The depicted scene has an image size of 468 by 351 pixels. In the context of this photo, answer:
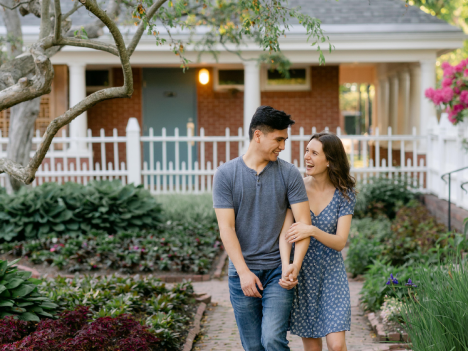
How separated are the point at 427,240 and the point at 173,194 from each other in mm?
5170

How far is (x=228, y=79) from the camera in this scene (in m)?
14.2

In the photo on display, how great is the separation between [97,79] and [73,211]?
7162mm

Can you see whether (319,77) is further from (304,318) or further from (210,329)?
(304,318)

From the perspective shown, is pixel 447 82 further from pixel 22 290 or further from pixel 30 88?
pixel 22 290

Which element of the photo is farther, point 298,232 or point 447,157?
point 447,157

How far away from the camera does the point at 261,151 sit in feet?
9.32

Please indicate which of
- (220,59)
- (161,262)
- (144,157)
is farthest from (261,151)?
(144,157)

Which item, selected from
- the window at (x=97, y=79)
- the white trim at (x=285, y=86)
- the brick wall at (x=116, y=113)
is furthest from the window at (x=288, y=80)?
the window at (x=97, y=79)

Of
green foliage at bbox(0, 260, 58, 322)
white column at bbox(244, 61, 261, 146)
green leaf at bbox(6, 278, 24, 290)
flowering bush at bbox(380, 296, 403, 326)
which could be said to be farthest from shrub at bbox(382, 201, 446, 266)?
white column at bbox(244, 61, 261, 146)

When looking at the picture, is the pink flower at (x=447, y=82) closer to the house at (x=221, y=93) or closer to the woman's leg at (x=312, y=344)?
the house at (x=221, y=93)


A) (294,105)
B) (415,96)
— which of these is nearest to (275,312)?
(415,96)

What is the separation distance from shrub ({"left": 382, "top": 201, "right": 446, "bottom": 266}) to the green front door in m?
6.62

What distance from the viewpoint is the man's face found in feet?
9.24

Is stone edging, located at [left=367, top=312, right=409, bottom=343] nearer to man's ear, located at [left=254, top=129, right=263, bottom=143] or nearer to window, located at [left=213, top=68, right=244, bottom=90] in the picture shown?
man's ear, located at [left=254, top=129, right=263, bottom=143]
